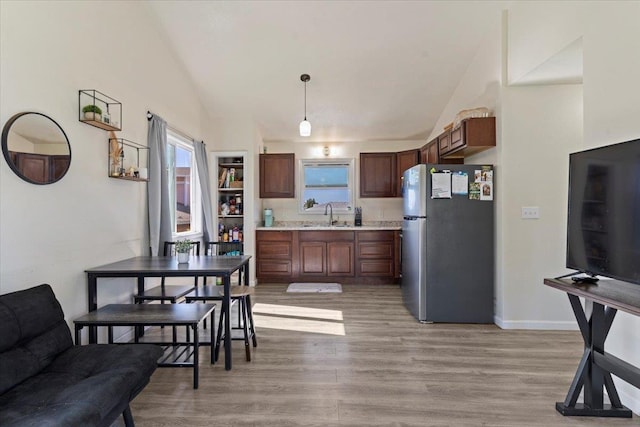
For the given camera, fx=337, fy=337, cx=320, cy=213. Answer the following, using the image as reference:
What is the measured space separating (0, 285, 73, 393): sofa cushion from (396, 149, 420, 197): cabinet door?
4.66 m

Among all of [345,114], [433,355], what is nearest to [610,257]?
[433,355]

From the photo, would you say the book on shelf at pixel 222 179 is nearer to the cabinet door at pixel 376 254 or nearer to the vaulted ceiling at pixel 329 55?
the vaulted ceiling at pixel 329 55

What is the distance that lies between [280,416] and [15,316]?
4.76ft

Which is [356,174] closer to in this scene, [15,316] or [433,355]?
[433,355]

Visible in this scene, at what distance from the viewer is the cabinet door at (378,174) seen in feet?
18.3

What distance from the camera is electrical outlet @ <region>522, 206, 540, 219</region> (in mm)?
3299

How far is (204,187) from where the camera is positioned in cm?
469

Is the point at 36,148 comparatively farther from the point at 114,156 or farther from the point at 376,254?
the point at 376,254

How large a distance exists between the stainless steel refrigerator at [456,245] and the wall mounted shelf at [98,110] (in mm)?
2880

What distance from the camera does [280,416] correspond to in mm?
1940

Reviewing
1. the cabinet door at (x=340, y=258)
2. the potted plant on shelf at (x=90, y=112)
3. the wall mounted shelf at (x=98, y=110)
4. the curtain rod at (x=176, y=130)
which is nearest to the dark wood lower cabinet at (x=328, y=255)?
the cabinet door at (x=340, y=258)

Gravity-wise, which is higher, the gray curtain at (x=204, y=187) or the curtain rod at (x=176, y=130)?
the curtain rod at (x=176, y=130)

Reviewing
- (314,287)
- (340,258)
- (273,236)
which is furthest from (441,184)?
(273,236)

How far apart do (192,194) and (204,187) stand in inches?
9.5
